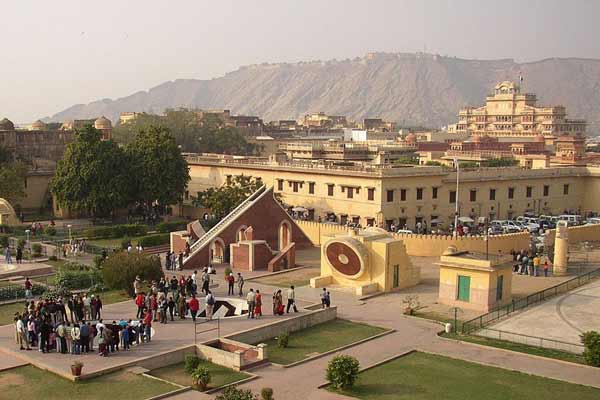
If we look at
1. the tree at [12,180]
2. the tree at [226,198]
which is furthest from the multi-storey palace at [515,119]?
the tree at [12,180]

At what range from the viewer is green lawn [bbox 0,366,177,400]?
19656 mm

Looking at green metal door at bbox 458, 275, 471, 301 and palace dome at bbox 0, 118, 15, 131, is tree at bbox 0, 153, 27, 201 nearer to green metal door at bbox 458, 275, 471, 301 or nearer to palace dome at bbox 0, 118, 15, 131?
palace dome at bbox 0, 118, 15, 131

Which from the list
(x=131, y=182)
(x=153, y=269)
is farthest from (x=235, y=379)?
(x=131, y=182)

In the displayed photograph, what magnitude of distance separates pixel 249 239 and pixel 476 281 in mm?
15400

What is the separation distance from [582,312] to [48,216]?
1862 inches

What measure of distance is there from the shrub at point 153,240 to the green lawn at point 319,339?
20.7m

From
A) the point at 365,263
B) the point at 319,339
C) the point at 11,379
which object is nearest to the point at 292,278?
the point at 365,263

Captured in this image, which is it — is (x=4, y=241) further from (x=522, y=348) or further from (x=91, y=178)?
(x=522, y=348)

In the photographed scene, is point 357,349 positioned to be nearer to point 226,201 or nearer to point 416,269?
point 416,269

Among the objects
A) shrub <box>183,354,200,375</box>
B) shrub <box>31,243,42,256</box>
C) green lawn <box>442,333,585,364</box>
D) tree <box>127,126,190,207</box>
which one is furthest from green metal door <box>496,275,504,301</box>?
tree <box>127,126,190,207</box>

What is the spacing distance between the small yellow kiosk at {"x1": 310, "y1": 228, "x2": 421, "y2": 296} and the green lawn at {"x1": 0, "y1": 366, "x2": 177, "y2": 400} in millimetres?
14814

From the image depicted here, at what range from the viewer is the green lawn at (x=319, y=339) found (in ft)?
79.1

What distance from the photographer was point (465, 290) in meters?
31.4

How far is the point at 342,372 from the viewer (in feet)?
67.3
